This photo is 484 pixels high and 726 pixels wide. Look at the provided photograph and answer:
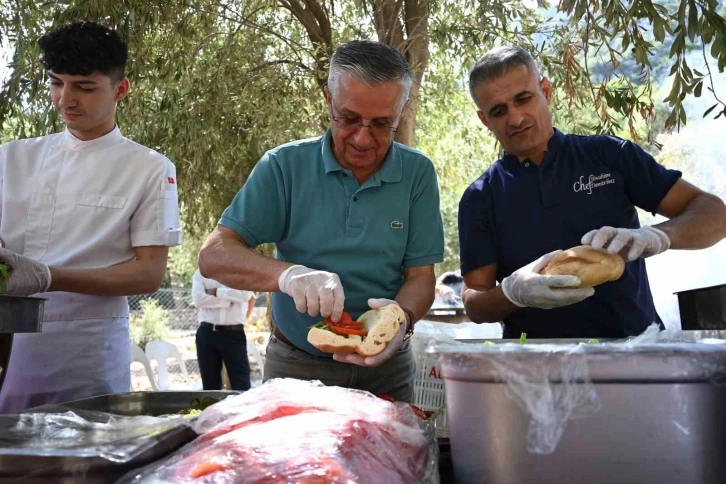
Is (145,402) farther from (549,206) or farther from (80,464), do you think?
(549,206)

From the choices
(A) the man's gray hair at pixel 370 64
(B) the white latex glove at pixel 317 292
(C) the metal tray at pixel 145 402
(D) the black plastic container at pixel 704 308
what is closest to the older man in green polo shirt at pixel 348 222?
(A) the man's gray hair at pixel 370 64

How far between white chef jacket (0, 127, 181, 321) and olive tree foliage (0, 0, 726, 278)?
101 inches

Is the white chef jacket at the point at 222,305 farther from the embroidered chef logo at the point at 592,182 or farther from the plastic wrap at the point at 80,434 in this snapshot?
the plastic wrap at the point at 80,434

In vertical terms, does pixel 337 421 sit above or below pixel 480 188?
below

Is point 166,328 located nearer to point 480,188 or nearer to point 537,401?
point 480,188

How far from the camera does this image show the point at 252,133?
24.4 feet

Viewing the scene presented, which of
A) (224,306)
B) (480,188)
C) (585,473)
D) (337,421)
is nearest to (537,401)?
(585,473)

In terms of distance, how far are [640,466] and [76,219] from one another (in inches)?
80.3

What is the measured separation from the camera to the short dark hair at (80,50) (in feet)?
7.92

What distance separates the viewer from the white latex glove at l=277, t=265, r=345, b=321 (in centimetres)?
195

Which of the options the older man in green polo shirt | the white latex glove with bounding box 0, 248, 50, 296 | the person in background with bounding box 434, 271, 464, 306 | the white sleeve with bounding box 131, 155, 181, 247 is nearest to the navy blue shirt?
the older man in green polo shirt

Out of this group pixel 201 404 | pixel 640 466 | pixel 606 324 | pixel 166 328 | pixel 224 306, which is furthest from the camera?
pixel 166 328

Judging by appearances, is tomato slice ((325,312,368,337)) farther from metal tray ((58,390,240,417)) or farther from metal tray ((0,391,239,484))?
metal tray ((0,391,239,484))

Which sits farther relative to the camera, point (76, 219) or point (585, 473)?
point (76, 219)
